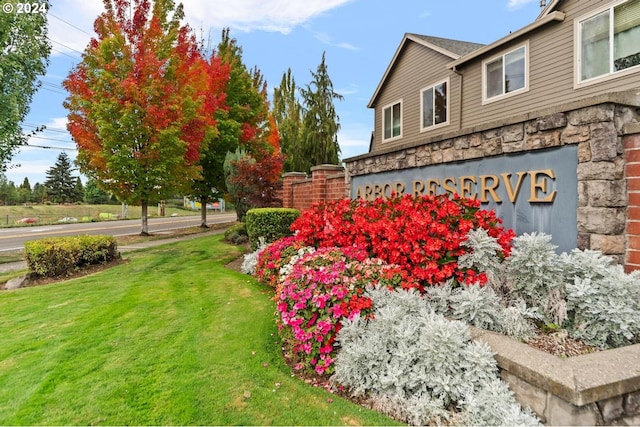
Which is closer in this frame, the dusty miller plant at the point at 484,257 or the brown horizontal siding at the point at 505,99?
the dusty miller plant at the point at 484,257

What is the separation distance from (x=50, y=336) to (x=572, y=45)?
36.4ft

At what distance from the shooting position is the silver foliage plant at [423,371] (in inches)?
86.4

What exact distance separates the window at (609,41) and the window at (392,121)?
6.03 meters

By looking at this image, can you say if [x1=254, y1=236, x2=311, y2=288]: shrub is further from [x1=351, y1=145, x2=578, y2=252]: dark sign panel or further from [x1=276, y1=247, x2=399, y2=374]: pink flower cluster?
[x1=351, y1=145, x2=578, y2=252]: dark sign panel

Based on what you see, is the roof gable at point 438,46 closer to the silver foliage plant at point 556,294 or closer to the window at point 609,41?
the window at point 609,41

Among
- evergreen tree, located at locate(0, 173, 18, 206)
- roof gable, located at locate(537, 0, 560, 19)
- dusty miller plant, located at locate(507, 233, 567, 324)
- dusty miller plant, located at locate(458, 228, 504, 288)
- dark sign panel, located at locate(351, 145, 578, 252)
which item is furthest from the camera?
evergreen tree, located at locate(0, 173, 18, 206)

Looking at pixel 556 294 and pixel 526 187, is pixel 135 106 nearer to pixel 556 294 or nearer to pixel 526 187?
pixel 526 187

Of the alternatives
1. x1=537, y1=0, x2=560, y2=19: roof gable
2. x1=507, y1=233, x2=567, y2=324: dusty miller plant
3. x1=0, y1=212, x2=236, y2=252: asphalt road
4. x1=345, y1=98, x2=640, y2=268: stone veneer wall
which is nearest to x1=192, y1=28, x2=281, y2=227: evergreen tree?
x1=0, y1=212, x2=236, y2=252: asphalt road

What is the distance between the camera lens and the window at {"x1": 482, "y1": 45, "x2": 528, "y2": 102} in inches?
363

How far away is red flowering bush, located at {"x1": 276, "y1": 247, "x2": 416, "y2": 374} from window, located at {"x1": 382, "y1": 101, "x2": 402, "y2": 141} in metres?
10.6

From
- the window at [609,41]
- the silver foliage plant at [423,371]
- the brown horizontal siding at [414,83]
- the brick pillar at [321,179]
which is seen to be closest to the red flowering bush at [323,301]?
the silver foliage plant at [423,371]

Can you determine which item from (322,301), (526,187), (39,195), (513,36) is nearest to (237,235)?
(322,301)

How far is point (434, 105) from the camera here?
11.8m

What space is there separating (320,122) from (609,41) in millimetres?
13737
